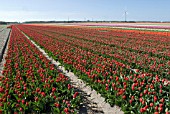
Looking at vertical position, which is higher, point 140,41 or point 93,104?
point 140,41

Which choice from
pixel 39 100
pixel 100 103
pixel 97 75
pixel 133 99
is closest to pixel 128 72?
pixel 97 75

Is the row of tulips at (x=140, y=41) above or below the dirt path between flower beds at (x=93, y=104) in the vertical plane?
above

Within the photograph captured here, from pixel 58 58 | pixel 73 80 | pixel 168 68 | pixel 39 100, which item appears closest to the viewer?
pixel 39 100

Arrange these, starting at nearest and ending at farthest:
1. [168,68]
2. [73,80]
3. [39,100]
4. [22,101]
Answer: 1. [22,101]
2. [39,100]
3. [73,80]
4. [168,68]

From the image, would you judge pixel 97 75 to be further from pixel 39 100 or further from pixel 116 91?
pixel 39 100

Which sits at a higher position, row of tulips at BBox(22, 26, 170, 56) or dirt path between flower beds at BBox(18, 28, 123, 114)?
row of tulips at BBox(22, 26, 170, 56)

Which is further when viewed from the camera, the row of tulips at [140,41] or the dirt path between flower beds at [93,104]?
the row of tulips at [140,41]

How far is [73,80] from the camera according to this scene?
10.5m

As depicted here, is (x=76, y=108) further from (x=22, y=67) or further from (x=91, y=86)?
(x=22, y=67)

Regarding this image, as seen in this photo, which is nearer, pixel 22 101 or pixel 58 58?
pixel 22 101

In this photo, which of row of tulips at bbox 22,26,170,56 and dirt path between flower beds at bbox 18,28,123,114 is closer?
dirt path between flower beds at bbox 18,28,123,114

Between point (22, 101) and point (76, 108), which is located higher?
point (22, 101)

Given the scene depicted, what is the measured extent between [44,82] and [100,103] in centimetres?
A: 210

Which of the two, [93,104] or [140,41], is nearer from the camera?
[93,104]
